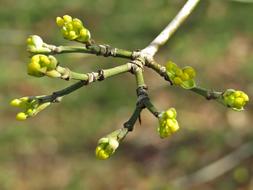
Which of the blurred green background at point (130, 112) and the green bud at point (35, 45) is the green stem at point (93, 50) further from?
the blurred green background at point (130, 112)

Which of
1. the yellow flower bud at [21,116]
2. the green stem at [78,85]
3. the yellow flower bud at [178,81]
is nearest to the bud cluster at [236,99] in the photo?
the yellow flower bud at [178,81]

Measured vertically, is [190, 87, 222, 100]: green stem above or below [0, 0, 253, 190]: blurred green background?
below

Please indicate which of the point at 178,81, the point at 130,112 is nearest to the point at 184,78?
the point at 178,81

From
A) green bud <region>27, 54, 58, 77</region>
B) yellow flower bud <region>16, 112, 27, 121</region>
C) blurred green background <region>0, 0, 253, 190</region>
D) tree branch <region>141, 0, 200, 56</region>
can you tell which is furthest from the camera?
blurred green background <region>0, 0, 253, 190</region>

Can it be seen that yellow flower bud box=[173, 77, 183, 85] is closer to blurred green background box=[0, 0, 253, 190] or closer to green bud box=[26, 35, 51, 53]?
green bud box=[26, 35, 51, 53]

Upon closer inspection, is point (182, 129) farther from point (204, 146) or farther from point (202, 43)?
point (202, 43)

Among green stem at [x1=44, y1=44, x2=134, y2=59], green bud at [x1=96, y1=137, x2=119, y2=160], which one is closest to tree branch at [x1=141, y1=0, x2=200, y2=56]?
green stem at [x1=44, y1=44, x2=134, y2=59]

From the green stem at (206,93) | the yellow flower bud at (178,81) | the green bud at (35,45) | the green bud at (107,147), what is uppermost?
the green bud at (35,45)

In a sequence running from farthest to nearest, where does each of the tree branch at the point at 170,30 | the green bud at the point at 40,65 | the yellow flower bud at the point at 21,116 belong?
the tree branch at the point at 170,30, the yellow flower bud at the point at 21,116, the green bud at the point at 40,65

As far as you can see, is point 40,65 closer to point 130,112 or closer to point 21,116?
point 21,116
